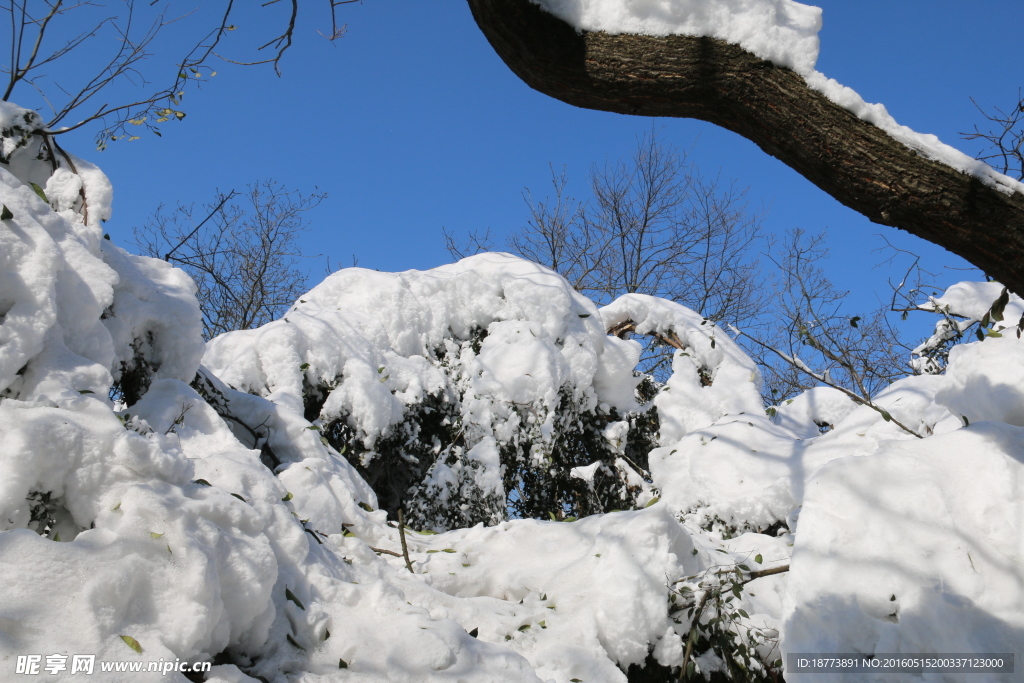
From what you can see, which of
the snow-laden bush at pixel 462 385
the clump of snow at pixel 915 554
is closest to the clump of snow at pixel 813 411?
the snow-laden bush at pixel 462 385

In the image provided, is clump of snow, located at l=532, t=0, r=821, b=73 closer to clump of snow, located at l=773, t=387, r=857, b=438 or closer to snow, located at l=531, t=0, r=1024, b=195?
snow, located at l=531, t=0, r=1024, b=195

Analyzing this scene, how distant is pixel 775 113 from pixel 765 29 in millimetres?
232

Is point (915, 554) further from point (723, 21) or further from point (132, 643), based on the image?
point (132, 643)

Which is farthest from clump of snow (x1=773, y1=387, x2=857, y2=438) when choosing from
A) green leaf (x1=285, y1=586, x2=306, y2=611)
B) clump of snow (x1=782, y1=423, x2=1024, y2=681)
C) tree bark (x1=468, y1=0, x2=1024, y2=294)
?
green leaf (x1=285, y1=586, x2=306, y2=611)

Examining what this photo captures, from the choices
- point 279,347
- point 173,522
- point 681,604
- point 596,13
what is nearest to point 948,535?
point 681,604

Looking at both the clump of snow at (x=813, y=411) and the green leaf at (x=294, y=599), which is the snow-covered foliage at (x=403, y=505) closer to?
the green leaf at (x=294, y=599)

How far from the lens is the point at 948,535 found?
1.98 m

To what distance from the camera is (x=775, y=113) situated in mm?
1724

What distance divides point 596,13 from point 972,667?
2163 mm

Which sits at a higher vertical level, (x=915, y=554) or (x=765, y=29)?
(x=765, y=29)

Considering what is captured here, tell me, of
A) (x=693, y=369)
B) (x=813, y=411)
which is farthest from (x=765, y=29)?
(x=813, y=411)

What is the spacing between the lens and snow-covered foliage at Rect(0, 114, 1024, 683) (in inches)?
70.6

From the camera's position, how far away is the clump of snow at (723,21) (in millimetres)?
1718

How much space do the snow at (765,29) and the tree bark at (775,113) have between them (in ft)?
0.08
